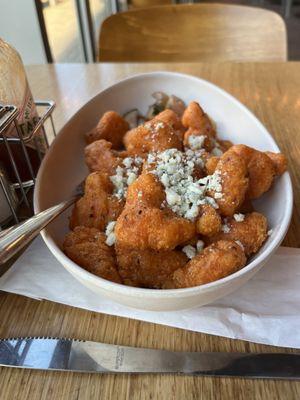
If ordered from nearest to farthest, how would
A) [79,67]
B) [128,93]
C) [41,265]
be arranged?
[41,265], [128,93], [79,67]

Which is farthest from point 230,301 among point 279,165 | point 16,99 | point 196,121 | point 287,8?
point 287,8

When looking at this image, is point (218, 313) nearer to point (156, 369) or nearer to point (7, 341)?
point (156, 369)

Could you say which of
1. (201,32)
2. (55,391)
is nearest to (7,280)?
(55,391)

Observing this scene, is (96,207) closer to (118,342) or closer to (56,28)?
(118,342)

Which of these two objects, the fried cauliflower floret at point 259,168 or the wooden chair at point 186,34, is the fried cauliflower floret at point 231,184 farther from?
the wooden chair at point 186,34

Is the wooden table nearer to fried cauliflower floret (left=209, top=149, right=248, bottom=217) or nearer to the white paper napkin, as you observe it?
the white paper napkin

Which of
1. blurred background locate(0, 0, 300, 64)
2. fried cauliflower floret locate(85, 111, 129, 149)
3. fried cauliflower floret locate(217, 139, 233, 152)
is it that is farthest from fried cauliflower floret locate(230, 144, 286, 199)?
blurred background locate(0, 0, 300, 64)
